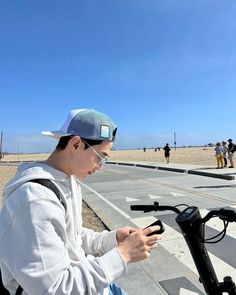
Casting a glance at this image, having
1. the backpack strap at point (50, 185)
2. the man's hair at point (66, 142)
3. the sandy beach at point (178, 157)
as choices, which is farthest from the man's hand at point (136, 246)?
the sandy beach at point (178, 157)

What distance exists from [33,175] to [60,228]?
11.1 inches

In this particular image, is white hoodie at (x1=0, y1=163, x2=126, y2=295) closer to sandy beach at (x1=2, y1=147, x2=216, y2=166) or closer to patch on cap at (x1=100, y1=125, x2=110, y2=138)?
patch on cap at (x1=100, y1=125, x2=110, y2=138)

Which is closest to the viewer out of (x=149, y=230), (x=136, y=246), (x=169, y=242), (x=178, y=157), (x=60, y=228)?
(x=60, y=228)

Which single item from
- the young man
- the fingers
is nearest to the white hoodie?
the young man

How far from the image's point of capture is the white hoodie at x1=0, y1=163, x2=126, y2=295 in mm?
1605

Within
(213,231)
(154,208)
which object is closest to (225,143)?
(213,231)

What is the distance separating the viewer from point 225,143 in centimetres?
2502

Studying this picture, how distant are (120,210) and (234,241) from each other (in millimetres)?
4193

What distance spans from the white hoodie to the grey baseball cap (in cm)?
30

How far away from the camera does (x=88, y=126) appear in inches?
79.3

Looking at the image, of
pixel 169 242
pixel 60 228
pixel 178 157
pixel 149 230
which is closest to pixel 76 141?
pixel 60 228

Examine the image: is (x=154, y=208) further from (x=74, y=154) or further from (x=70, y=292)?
(x=70, y=292)

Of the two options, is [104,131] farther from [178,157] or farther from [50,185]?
[178,157]

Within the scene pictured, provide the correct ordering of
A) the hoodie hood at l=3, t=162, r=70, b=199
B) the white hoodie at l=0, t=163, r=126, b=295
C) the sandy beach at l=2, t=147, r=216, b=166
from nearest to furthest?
1. the white hoodie at l=0, t=163, r=126, b=295
2. the hoodie hood at l=3, t=162, r=70, b=199
3. the sandy beach at l=2, t=147, r=216, b=166
